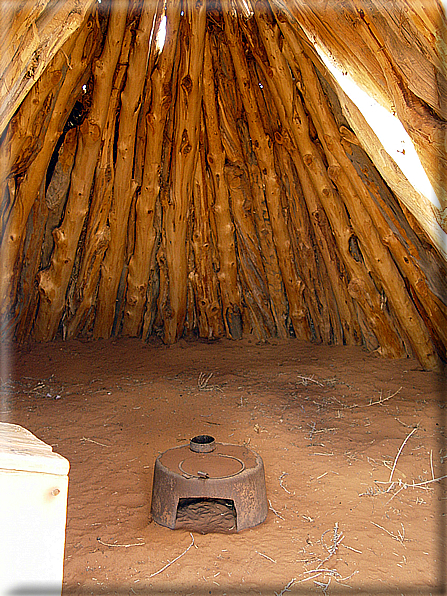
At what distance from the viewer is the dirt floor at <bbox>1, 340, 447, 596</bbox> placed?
1877mm

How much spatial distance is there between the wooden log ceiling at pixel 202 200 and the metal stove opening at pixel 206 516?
208 cm

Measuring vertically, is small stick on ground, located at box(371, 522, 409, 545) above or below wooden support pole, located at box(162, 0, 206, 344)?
below

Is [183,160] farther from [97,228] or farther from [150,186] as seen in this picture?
[97,228]

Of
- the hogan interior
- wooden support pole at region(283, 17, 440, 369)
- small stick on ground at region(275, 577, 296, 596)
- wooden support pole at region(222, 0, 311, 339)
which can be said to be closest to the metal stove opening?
the hogan interior

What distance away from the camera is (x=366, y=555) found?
1.96 m

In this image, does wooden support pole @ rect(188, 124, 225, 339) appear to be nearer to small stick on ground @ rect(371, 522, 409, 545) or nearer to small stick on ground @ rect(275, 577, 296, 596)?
small stick on ground @ rect(371, 522, 409, 545)

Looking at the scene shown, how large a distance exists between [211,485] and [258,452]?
831 millimetres

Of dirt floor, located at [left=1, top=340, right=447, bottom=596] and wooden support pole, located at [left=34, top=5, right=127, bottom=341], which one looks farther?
wooden support pole, located at [left=34, top=5, right=127, bottom=341]

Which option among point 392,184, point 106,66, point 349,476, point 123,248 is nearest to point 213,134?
point 106,66

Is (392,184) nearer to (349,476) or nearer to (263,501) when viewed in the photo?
(349,476)

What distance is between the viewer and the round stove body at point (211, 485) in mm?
2104

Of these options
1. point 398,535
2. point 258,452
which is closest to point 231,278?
point 258,452

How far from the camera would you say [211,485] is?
2.09 m

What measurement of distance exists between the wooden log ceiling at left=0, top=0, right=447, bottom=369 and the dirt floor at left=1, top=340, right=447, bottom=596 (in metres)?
0.34
